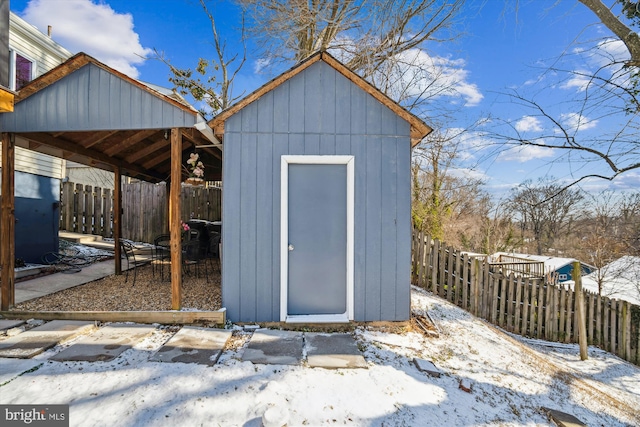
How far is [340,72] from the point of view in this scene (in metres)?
4.08

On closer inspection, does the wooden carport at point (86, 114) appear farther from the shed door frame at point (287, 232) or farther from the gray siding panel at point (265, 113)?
the shed door frame at point (287, 232)

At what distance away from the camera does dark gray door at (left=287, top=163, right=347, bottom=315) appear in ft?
13.3

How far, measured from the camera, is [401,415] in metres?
2.39

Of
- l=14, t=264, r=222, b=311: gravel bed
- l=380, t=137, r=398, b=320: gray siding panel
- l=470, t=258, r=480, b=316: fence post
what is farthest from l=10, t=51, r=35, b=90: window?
l=470, t=258, r=480, b=316: fence post

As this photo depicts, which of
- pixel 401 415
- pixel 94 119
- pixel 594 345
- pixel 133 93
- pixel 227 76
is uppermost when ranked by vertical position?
pixel 227 76

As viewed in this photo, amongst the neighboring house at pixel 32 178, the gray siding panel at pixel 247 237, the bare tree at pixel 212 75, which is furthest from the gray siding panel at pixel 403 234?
the bare tree at pixel 212 75

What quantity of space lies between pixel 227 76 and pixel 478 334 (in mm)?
11186

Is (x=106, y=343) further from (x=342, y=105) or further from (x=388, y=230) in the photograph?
(x=342, y=105)

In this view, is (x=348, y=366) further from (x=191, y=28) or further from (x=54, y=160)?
(x=191, y=28)

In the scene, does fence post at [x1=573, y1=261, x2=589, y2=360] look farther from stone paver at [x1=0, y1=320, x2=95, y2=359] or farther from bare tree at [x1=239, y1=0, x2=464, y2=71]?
stone paver at [x1=0, y1=320, x2=95, y2=359]

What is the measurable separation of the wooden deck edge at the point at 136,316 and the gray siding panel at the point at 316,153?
27 cm

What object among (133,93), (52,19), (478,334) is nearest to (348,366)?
(478,334)

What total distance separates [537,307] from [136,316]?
7.31m

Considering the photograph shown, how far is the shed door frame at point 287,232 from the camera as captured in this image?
3984 mm
